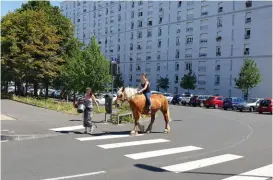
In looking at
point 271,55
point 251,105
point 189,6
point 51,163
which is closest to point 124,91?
point 51,163

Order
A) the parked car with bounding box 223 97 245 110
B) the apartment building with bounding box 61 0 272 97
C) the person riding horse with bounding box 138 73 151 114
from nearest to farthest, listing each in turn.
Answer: the person riding horse with bounding box 138 73 151 114 → the parked car with bounding box 223 97 245 110 → the apartment building with bounding box 61 0 272 97

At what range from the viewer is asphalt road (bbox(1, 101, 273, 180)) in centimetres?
735

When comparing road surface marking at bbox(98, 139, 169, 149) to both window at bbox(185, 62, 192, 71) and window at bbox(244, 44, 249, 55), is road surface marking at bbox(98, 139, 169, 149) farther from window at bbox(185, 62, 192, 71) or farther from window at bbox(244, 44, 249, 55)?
window at bbox(185, 62, 192, 71)

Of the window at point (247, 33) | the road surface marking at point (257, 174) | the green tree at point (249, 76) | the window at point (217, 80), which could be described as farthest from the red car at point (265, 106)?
the road surface marking at point (257, 174)

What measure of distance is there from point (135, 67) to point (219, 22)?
2453 centimetres

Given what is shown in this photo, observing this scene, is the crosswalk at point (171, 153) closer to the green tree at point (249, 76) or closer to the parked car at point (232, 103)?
the parked car at point (232, 103)

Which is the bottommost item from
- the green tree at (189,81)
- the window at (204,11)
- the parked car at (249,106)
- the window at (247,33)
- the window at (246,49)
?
the parked car at (249,106)

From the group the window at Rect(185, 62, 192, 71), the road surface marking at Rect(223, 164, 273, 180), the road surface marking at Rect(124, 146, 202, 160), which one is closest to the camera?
the road surface marking at Rect(223, 164, 273, 180)

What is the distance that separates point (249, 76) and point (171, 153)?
42.5 meters

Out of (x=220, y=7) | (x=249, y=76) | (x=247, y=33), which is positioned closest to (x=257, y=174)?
(x=249, y=76)

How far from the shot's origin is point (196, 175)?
24.2ft

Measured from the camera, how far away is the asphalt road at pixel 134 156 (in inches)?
289

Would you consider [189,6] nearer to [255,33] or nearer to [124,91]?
[255,33]

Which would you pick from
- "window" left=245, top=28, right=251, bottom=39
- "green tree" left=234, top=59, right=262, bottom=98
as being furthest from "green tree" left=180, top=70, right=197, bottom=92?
"window" left=245, top=28, right=251, bottom=39
